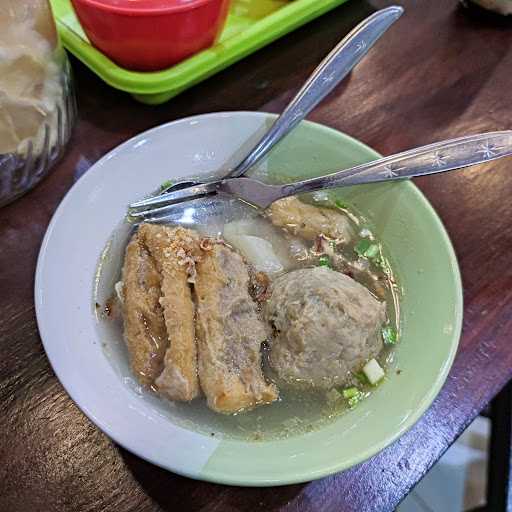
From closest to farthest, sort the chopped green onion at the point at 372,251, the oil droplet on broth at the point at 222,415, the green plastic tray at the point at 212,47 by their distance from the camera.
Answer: the oil droplet on broth at the point at 222,415, the chopped green onion at the point at 372,251, the green plastic tray at the point at 212,47

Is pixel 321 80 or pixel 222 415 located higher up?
pixel 321 80

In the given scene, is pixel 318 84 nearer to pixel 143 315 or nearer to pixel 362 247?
pixel 362 247

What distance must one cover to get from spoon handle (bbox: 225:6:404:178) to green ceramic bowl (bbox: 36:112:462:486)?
3 cm

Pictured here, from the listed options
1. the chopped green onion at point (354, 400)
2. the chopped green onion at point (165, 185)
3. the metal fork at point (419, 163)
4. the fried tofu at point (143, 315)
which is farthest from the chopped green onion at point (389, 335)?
the chopped green onion at point (165, 185)

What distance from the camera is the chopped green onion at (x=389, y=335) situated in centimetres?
99

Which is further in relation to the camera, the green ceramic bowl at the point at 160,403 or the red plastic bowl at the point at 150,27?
the red plastic bowl at the point at 150,27

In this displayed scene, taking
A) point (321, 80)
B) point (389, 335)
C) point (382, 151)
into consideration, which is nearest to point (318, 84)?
point (321, 80)

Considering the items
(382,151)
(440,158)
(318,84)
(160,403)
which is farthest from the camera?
(382,151)

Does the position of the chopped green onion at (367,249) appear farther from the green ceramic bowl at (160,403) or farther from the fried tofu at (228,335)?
the fried tofu at (228,335)

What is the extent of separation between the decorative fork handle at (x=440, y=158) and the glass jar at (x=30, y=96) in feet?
2.15

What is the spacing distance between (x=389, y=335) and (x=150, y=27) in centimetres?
81

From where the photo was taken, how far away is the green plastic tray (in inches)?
50.2

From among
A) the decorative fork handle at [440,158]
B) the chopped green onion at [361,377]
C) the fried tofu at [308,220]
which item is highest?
the decorative fork handle at [440,158]

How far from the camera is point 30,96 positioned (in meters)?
1.10
